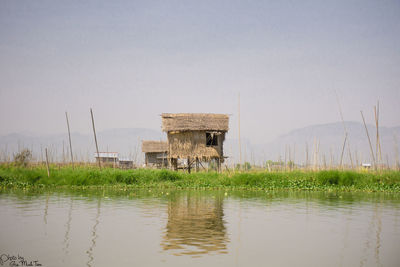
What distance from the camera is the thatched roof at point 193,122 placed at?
2606cm

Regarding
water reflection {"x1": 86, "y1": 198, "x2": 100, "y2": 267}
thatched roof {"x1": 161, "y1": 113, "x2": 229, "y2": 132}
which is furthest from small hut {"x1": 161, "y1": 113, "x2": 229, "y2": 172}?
water reflection {"x1": 86, "y1": 198, "x2": 100, "y2": 267}

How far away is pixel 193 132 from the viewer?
86.8ft

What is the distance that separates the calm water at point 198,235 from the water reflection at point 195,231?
0.02 metres

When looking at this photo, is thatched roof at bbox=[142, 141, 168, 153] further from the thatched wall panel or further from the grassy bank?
the grassy bank

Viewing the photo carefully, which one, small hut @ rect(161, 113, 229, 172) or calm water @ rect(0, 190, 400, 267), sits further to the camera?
small hut @ rect(161, 113, 229, 172)

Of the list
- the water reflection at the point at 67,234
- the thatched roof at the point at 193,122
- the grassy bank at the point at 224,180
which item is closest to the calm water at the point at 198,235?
the water reflection at the point at 67,234

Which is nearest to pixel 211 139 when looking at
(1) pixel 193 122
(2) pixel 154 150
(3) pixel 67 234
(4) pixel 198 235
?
(1) pixel 193 122

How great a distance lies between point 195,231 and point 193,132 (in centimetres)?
1910

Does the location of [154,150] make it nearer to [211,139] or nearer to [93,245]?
[211,139]

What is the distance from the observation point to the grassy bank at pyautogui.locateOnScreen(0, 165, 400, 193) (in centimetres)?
1891

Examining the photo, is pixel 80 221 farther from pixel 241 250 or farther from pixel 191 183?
pixel 191 183

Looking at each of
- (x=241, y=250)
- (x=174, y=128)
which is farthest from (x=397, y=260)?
(x=174, y=128)

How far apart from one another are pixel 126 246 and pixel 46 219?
138 inches

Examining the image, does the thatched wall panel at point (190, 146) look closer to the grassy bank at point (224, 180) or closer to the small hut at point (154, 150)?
the grassy bank at point (224, 180)
